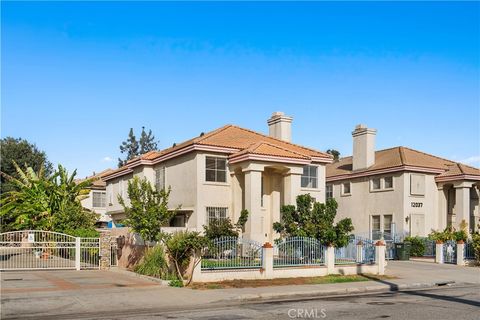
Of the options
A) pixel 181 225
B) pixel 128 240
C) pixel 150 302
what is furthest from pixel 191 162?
pixel 150 302

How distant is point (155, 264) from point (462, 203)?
932 inches

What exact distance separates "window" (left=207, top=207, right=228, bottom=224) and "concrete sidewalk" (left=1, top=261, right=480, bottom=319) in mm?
7954

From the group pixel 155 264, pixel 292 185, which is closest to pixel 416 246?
pixel 292 185

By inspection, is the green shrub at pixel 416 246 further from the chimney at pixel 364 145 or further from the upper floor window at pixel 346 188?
the upper floor window at pixel 346 188

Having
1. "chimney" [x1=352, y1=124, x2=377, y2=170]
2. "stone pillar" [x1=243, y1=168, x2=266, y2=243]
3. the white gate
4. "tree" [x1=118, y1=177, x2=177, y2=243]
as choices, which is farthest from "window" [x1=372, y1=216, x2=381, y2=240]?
the white gate

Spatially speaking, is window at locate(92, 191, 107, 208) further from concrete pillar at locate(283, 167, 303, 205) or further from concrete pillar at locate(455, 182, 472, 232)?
concrete pillar at locate(455, 182, 472, 232)

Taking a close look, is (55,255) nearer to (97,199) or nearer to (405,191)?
(405,191)

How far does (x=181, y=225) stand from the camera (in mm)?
30266

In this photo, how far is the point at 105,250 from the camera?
2489 centimetres

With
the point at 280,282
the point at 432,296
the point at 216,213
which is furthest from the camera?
the point at 216,213

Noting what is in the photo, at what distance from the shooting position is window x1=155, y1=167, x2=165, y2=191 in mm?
33134

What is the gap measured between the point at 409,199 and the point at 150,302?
25.4 m

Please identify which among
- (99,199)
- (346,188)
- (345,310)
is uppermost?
(346,188)

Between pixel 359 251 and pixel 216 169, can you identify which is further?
pixel 216 169
